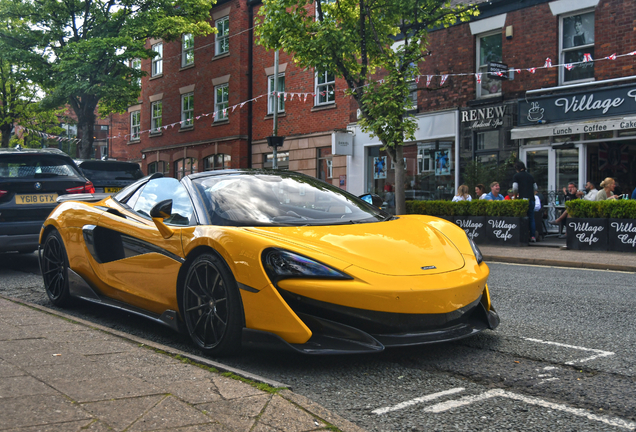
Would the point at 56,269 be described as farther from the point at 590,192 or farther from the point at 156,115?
the point at 156,115

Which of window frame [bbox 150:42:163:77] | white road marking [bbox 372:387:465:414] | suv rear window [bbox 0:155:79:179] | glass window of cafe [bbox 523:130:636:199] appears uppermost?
window frame [bbox 150:42:163:77]

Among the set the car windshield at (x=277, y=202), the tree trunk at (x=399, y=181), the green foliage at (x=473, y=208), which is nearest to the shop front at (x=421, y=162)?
the tree trunk at (x=399, y=181)

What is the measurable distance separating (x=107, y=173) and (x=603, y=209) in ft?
33.7

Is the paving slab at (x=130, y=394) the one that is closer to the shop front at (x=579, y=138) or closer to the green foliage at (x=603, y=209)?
the green foliage at (x=603, y=209)

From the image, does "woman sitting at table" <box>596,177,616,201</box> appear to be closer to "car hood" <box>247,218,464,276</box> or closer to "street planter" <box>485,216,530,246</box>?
"street planter" <box>485,216,530,246</box>

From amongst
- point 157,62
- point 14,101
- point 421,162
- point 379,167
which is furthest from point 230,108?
point 14,101

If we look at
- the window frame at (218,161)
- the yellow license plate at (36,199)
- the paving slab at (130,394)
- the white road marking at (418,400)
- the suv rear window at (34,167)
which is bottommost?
the white road marking at (418,400)

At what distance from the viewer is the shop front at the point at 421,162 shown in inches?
779

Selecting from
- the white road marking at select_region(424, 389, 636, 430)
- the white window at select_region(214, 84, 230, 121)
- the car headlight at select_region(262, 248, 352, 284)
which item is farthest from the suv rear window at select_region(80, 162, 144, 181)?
the white window at select_region(214, 84, 230, 121)

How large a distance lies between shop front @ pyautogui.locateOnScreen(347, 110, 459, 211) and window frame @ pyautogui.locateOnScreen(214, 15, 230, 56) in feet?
31.0

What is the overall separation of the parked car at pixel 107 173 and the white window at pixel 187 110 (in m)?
18.7

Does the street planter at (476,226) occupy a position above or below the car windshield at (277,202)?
below

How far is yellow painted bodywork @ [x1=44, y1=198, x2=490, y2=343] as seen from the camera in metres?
3.61

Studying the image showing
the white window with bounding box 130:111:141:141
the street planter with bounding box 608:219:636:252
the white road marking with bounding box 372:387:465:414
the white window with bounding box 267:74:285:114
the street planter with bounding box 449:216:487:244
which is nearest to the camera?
the white road marking with bounding box 372:387:465:414
